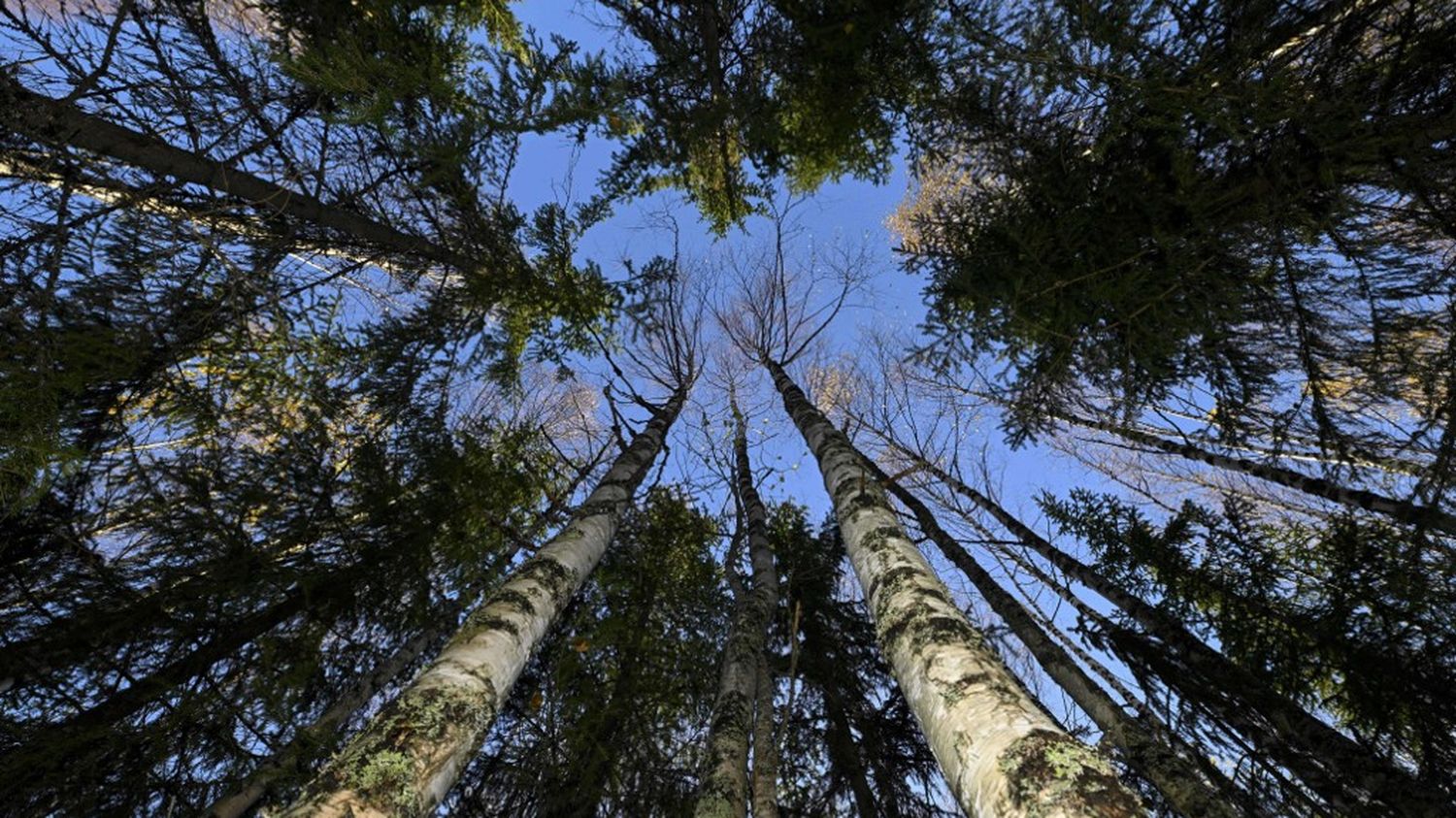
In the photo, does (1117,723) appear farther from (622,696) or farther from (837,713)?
(622,696)

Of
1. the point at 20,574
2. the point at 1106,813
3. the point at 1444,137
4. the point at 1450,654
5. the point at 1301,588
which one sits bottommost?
the point at 1106,813

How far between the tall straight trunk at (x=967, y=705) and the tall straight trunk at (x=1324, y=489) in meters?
2.82

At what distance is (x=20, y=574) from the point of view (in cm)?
322

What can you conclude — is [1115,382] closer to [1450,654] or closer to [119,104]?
[1450,654]

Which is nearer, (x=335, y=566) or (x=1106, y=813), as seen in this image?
(x=1106, y=813)

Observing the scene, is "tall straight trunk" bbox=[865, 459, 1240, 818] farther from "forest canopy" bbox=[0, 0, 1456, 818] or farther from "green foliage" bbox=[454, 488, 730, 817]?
"green foliage" bbox=[454, 488, 730, 817]

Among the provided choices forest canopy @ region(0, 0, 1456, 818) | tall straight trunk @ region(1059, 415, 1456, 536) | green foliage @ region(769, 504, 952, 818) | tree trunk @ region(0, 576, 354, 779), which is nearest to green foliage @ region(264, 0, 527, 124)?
forest canopy @ region(0, 0, 1456, 818)

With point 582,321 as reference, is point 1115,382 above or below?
below

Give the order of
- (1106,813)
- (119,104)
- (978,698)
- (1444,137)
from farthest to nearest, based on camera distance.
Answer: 1. (119,104)
2. (1444,137)
3. (978,698)
4. (1106,813)

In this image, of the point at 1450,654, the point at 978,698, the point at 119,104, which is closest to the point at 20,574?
the point at 119,104

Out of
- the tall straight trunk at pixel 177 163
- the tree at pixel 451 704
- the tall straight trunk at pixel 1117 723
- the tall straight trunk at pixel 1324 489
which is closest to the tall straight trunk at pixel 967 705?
the tall straight trunk at pixel 1117 723

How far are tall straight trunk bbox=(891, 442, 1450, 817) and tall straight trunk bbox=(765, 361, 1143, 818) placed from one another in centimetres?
60

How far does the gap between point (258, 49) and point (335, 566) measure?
3.38 m

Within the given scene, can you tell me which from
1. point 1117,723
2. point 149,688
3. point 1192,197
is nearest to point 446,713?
point 149,688
